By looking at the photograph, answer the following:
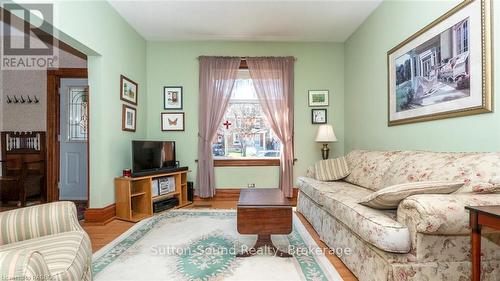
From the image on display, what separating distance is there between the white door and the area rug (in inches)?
93.2

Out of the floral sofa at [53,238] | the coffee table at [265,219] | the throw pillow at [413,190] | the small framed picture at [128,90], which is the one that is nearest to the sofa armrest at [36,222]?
the floral sofa at [53,238]

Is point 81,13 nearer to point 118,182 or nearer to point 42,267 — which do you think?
point 118,182

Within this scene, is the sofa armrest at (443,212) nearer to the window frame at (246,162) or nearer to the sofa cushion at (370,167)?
the sofa cushion at (370,167)

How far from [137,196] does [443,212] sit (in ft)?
11.7

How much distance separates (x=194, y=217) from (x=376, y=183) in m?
2.28

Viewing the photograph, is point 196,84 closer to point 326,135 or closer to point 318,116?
point 318,116

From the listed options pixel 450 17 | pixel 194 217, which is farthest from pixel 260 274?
pixel 450 17

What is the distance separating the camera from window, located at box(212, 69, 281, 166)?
4.64 m

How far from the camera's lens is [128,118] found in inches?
152

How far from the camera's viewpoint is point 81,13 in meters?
2.78

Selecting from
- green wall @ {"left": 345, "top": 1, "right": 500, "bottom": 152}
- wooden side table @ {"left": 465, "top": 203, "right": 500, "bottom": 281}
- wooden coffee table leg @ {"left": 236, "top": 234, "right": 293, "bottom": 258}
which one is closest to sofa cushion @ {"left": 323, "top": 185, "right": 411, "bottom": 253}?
wooden side table @ {"left": 465, "top": 203, "right": 500, "bottom": 281}

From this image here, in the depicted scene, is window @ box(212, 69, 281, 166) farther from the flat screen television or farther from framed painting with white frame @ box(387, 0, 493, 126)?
framed painting with white frame @ box(387, 0, 493, 126)

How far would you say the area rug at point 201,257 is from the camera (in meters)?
1.94

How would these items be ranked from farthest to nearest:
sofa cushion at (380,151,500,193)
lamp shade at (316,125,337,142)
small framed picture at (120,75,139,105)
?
lamp shade at (316,125,337,142)
small framed picture at (120,75,139,105)
sofa cushion at (380,151,500,193)
